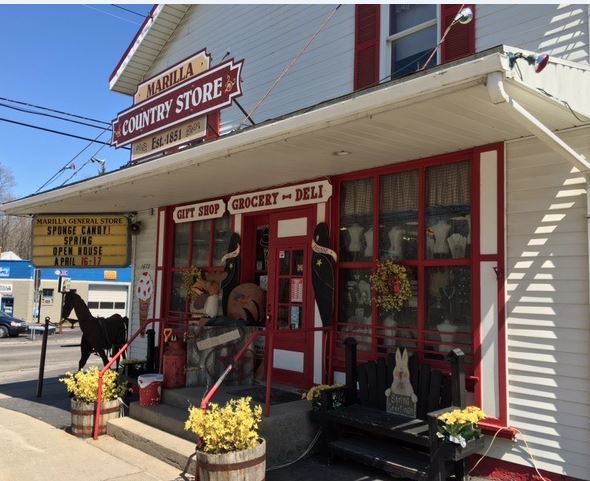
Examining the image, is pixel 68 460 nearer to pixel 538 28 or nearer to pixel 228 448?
pixel 228 448

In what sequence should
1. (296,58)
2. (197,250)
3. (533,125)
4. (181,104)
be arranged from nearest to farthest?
(533,125) < (296,58) < (181,104) < (197,250)

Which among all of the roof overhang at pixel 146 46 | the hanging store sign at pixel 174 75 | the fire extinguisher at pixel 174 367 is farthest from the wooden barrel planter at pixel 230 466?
the roof overhang at pixel 146 46

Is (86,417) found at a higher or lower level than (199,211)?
lower

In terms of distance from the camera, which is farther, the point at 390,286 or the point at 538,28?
the point at 390,286

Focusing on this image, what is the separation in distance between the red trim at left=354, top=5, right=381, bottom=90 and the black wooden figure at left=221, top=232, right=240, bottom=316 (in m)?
2.93

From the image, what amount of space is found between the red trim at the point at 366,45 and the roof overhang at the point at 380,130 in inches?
52.3

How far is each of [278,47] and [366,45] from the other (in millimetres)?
1844

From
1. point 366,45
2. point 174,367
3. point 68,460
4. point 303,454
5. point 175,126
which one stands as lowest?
point 68,460

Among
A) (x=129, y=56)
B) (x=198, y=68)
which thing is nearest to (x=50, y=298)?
(x=129, y=56)

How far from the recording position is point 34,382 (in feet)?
36.8

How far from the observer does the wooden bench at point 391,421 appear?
4691 mm

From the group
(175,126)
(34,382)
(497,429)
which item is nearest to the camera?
(497,429)

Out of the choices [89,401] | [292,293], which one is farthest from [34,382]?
[292,293]

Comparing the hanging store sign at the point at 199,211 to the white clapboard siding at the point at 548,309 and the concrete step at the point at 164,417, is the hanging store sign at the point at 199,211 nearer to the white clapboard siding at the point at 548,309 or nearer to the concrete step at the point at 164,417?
the concrete step at the point at 164,417
